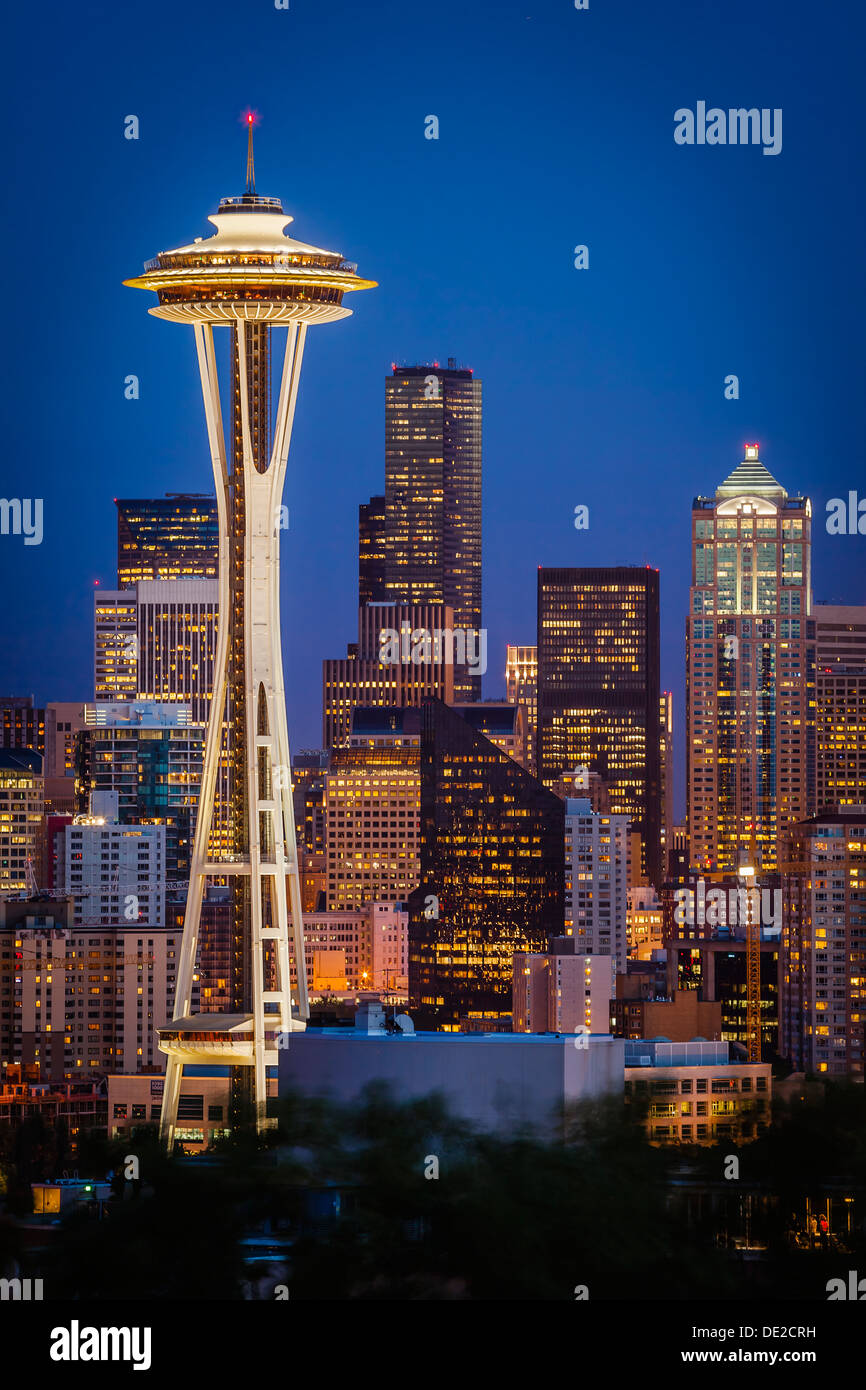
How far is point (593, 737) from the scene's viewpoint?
273 feet

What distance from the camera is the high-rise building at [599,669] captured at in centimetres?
8262

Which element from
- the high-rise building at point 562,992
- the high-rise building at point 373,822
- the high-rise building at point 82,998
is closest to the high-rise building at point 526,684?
the high-rise building at point 373,822

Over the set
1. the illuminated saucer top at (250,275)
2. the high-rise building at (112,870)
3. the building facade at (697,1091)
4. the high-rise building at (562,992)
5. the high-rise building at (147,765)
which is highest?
the illuminated saucer top at (250,275)

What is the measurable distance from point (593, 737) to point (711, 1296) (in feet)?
217

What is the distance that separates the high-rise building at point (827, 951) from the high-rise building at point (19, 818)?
15371mm

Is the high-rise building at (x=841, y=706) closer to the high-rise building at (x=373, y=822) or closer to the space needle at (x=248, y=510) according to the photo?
the high-rise building at (x=373, y=822)

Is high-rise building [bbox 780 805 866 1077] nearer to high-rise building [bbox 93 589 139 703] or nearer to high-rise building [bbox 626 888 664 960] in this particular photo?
high-rise building [bbox 626 888 664 960]

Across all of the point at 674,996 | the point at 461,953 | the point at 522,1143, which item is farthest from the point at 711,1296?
the point at 461,953

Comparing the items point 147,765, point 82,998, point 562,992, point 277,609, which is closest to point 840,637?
point 147,765

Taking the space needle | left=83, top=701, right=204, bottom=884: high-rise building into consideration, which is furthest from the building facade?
left=83, top=701, right=204, bottom=884: high-rise building

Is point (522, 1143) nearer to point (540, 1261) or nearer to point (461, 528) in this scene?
point (540, 1261)

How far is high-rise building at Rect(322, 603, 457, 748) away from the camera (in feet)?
260

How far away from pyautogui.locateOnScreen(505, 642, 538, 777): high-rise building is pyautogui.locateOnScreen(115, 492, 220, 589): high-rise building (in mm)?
10061

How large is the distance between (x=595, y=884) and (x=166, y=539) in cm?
2372
